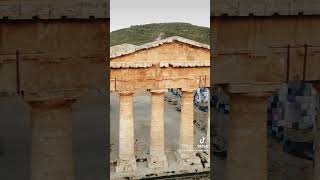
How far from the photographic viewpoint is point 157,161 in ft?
117

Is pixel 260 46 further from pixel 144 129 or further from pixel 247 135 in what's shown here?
pixel 144 129

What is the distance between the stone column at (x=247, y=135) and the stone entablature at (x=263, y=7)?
2196 millimetres

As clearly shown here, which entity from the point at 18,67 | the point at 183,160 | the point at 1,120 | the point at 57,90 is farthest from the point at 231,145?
the point at 183,160

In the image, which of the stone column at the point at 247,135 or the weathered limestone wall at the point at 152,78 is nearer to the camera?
the stone column at the point at 247,135

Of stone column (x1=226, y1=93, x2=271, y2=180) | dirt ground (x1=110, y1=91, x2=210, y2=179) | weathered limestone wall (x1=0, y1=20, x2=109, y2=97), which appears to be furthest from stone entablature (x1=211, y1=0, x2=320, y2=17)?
dirt ground (x1=110, y1=91, x2=210, y2=179)

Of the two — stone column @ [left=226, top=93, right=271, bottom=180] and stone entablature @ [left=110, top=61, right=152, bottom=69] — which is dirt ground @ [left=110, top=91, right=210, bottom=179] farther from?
stone column @ [left=226, top=93, right=271, bottom=180]

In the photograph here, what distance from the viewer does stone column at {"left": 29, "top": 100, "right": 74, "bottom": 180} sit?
1159cm

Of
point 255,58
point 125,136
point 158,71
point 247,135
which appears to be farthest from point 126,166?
point 255,58

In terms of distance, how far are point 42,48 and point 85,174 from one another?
604 inches

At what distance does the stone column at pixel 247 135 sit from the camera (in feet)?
41.1

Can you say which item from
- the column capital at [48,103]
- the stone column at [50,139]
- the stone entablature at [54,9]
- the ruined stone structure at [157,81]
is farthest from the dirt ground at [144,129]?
the stone entablature at [54,9]

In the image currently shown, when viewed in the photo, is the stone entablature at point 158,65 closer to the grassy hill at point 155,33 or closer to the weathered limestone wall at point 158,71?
the weathered limestone wall at point 158,71

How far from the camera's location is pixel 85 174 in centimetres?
2544

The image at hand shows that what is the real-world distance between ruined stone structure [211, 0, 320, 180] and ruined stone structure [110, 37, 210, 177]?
22767 millimetres
